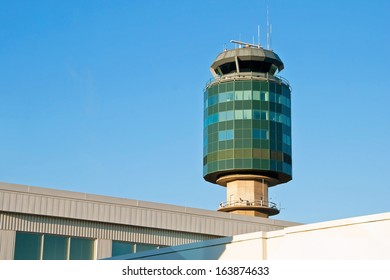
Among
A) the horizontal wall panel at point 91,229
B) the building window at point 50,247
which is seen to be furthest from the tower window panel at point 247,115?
the building window at point 50,247

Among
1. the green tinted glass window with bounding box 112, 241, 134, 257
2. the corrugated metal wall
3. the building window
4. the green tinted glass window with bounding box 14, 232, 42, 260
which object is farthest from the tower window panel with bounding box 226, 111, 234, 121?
the green tinted glass window with bounding box 14, 232, 42, 260

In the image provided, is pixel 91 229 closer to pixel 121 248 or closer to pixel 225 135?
pixel 121 248

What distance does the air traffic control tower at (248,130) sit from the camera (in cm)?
9269

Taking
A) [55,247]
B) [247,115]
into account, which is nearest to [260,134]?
[247,115]

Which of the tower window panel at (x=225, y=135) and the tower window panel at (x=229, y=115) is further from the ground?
the tower window panel at (x=229, y=115)

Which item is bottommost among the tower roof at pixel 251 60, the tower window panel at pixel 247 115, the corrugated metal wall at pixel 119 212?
the corrugated metal wall at pixel 119 212

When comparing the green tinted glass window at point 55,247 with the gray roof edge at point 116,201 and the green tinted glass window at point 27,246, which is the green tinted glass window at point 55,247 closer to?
the green tinted glass window at point 27,246

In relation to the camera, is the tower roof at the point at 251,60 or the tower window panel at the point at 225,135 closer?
the tower window panel at the point at 225,135

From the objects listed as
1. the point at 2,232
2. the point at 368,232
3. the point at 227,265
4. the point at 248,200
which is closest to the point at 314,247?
the point at 368,232

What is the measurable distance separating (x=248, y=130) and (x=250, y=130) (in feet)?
0.87

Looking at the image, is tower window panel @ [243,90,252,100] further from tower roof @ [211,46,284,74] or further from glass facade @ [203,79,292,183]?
tower roof @ [211,46,284,74]

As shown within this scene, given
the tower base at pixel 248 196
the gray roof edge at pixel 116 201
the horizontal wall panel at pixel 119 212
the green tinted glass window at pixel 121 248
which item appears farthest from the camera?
the tower base at pixel 248 196

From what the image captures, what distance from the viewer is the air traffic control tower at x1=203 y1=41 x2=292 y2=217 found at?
3649 inches

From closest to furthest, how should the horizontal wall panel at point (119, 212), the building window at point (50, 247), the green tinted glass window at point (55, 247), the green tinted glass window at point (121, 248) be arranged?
the building window at point (50, 247), the horizontal wall panel at point (119, 212), the green tinted glass window at point (55, 247), the green tinted glass window at point (121, 248)
